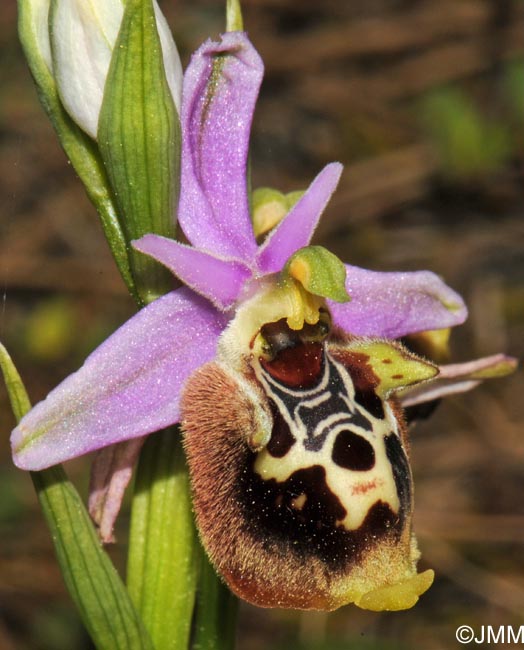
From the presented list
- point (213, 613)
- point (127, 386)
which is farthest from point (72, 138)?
point (213, 613)

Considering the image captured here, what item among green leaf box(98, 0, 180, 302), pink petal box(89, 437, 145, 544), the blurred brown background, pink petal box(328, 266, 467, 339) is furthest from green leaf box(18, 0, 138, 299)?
the blurred brown background

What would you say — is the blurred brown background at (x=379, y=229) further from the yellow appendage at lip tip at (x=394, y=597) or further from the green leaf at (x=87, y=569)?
the yellow appendage at lip tip at (x=394, y=597)

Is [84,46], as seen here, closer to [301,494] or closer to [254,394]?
[254,394]

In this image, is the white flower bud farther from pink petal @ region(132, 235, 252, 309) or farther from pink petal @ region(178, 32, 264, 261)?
pink petal @ region(132, 235, 252, 309)

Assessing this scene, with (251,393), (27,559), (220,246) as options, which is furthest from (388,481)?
(27,559)

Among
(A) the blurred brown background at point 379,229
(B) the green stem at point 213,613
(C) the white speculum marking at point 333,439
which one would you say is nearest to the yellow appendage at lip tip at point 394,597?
(C) the white speculum marking at point 333,439

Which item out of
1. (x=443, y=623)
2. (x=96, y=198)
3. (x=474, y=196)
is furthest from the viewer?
(x=474, y=196)

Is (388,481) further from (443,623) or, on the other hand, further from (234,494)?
(443,623)
